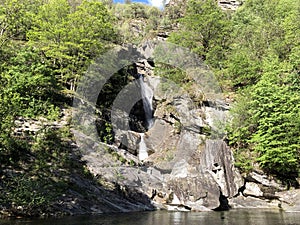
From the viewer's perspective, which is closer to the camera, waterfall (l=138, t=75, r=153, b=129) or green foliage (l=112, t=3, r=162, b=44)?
waterfall (l=138, t=75, r=153, b=129)

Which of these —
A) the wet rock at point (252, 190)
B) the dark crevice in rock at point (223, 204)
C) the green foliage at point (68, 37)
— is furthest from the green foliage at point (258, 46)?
the green foliage at point (68, 37)

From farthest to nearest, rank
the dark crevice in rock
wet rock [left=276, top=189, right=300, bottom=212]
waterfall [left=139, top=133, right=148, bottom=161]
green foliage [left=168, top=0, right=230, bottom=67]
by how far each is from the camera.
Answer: green foliage [left=168, top=0, right=230, bottom=67] → waterfall [left=139, top=133, right=148, bottom=161] → the dark crevice in rock → wet rock [left=276, top=189, right=300, bottom=212]

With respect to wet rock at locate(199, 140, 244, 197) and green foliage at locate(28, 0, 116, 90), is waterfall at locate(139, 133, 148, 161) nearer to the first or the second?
wet rock at locate(199, 140, 244, 197)

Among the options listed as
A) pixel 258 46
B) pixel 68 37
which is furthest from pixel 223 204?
pixel 68 37

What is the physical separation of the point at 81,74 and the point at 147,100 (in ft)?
35.5

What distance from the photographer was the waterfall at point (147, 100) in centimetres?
3494

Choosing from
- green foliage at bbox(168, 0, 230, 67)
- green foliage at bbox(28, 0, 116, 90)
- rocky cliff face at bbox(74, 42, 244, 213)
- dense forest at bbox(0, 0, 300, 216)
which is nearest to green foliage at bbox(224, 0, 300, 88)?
dense forest at bbox(0, 0, 300, 216)

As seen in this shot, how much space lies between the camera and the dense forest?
55.1 ft

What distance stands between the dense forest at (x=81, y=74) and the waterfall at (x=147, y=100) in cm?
366

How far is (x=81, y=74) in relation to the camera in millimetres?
28906

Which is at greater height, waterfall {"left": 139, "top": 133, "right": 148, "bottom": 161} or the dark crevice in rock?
waterfall {"left": 139, "top": 133, "right": 148, "bottom": 161}

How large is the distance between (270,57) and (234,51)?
197 inches

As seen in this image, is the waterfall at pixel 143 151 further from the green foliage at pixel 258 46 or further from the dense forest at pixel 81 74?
the green foliage at pixel 258 46

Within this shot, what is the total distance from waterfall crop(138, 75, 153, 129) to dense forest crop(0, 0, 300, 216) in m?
3.66
